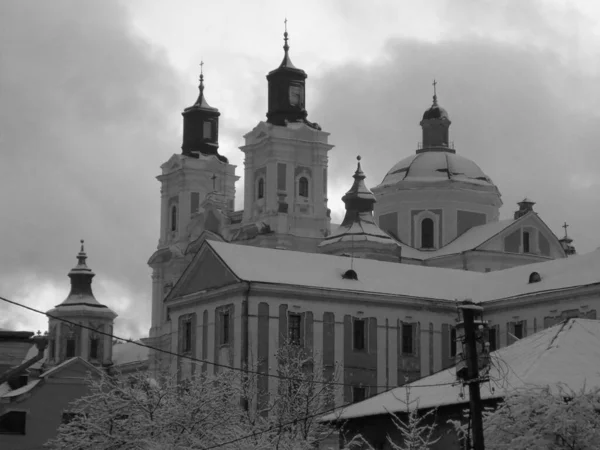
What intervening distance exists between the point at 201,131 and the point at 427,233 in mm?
24830

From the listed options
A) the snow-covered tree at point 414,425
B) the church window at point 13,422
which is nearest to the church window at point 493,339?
the church window at point 13,422

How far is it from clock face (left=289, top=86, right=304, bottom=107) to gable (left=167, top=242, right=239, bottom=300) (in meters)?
31.3

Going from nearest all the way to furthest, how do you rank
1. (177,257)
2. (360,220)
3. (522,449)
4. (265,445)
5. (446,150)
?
(522,449) → (265,445) → (360,220) → (446,150) → (177,257)

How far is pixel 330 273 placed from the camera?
60.5 meters

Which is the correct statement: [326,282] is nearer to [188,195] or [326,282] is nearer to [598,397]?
[598,397]

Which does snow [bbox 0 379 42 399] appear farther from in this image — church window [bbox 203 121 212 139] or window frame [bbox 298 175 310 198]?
church window [bbox 203 121 212 139]

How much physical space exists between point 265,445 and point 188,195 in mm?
64871

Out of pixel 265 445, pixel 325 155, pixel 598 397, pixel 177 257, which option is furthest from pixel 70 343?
pixel 598 397

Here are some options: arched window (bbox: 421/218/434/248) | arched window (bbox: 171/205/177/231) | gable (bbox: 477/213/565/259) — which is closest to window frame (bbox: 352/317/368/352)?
gable (bbox: 477/213/565/259)

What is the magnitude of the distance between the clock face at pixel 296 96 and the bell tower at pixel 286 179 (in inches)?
3.2

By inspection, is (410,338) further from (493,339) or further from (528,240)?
(528,240)

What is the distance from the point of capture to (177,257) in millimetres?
97562

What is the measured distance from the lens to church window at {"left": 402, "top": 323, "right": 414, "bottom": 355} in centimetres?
6053

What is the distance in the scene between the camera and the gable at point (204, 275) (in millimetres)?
59319
